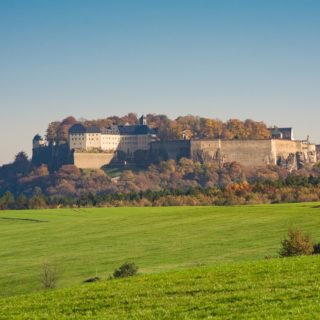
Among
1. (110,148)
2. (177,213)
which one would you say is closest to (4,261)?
(177,213)

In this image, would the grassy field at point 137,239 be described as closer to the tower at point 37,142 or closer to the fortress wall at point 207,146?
the fortress wall at point 207,146

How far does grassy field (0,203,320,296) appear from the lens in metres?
33.0

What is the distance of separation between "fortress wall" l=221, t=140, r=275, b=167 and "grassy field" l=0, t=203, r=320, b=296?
2734 inches

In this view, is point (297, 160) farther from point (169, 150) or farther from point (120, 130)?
point (120, 130)

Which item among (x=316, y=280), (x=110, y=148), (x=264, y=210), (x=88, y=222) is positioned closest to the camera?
(x=316, y=280)

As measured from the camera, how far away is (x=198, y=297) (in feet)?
50.0

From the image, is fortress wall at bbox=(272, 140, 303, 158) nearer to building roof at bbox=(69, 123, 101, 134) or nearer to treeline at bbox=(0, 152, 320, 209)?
treeline at bbox=(0, 152, 320, 209)

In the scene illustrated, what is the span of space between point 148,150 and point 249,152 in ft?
65.0

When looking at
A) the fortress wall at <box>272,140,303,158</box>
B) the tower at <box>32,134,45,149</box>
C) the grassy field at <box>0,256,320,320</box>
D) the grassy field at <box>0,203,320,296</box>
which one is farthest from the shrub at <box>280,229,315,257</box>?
the tower at <box>32,134,45,149</box>

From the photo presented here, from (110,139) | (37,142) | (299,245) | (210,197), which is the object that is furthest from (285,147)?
(299,245)

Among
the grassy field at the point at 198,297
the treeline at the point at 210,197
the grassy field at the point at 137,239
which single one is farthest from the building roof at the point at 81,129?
the grassy field at the point at 198,297

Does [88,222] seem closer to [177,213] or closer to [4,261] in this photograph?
[177,213]

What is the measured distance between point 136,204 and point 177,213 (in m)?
24.5

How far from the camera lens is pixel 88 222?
61.4 m
